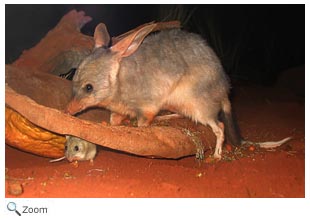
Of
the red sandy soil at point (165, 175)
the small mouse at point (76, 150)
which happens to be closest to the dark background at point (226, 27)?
the small mouse at point (76, 150)

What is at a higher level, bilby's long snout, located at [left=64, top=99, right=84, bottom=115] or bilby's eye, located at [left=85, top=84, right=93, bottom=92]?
bilby's eye, located at [left=85, top=84, right=93, bottom=92]

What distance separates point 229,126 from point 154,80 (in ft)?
3.56

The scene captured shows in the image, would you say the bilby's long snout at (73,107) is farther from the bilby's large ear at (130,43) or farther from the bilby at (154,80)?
the bilby's large ear at (130,43)

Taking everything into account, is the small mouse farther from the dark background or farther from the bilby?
the dark background

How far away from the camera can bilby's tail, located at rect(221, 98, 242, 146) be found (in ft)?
15.3

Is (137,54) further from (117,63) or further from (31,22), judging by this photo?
(31,22)

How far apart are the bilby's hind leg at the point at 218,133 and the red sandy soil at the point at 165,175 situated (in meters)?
0.10

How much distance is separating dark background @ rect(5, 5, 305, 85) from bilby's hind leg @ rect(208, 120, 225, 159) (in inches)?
66.9

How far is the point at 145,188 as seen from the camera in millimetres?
3102

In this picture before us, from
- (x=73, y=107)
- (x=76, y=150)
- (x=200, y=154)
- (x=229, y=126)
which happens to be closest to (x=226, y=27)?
(x=229, y=126)
